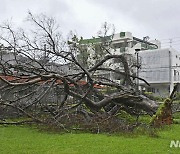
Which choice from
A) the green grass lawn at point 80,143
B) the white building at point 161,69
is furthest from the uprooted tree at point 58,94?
the white building at point 161,69

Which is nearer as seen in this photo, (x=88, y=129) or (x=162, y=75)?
(x=88, y=129)

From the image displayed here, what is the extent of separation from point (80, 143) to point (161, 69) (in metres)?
34.6

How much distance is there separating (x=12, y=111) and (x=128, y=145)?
5.67 meters

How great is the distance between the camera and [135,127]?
30.8ft

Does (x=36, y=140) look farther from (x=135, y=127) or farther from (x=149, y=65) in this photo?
(x=149, y=65)

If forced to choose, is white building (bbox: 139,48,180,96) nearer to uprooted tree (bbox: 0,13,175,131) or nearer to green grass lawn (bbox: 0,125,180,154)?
uprooted tree (bbox: 0,13,175,131)

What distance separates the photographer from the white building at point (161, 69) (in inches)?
1566

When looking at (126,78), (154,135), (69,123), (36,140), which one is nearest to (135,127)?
(154,135)

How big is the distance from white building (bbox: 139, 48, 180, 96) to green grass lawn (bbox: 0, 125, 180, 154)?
3149 cm

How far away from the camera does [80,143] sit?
23.8ft

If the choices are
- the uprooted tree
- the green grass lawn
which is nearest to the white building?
the uprooted tree

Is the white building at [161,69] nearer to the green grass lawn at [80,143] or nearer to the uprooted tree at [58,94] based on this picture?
the uprooted tree at [58,94]

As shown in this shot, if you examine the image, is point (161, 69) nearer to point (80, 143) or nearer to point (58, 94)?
point (58, 94)

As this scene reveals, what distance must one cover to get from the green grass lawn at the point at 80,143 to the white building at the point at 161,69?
103 ft
